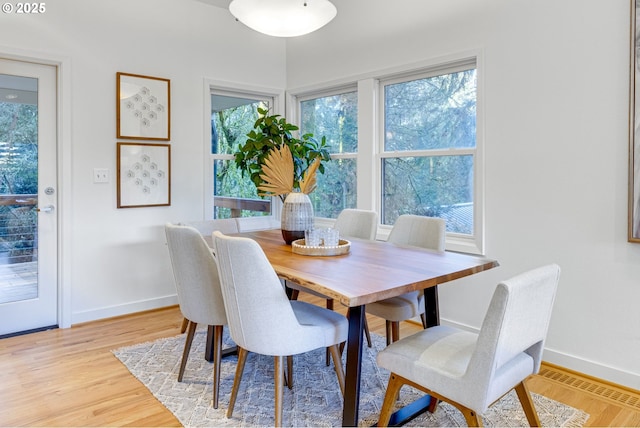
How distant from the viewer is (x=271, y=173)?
98.9 inches

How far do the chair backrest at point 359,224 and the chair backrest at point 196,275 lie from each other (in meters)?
1.22

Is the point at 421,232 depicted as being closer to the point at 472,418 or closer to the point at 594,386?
the point at 594,386

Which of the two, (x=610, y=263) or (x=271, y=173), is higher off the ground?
(x=271, y=173)

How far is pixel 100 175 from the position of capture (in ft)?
11.6

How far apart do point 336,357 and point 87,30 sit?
3049 mm

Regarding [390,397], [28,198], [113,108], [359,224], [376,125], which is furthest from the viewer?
[376,125]

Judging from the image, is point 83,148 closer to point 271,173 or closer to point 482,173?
point 271,173

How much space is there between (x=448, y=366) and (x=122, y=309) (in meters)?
2.97

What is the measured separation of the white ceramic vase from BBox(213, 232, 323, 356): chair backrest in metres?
0.73

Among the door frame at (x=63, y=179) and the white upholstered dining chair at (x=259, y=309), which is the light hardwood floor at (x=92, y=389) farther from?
the white upholstered dining chair at (x=259, y=309)

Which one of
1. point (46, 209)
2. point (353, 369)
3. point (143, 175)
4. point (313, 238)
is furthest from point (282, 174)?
point (46, 209)

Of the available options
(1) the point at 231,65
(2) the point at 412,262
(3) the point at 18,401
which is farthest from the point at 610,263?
(1) the point at 231,65

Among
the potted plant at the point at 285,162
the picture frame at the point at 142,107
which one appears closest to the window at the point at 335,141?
the potted plant at the point at 285,162

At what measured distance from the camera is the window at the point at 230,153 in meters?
4.32
